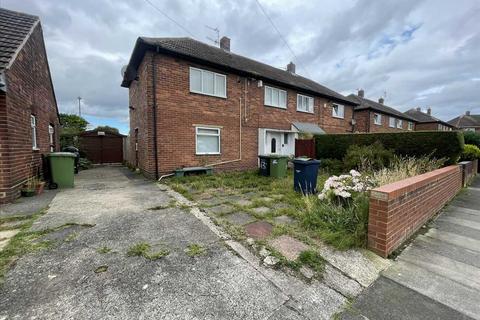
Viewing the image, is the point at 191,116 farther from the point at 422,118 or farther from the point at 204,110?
the point at 422,118

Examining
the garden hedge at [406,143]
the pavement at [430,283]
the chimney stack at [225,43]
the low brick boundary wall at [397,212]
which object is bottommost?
the pavement at [430,283]

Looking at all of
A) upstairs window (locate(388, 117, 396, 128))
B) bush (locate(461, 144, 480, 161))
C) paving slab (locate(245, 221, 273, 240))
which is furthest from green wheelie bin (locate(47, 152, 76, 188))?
upstairs window (locate(388, 117, 396, 128))

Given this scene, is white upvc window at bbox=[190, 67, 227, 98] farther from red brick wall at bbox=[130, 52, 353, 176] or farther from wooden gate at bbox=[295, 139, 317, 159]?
wooden gate at bbox=[295, 139, 317, 159]

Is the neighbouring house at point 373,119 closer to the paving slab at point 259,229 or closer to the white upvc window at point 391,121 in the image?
the white upvc window at point 391,121

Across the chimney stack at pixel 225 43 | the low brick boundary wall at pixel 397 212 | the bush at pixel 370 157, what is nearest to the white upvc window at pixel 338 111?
the bush at pixel 370 157

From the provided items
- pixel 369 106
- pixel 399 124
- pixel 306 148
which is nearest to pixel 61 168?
pixel 306 148

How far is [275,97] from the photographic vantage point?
1300 centimetres

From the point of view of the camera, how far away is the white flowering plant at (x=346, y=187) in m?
4.13

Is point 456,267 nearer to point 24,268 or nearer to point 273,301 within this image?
point 273,301

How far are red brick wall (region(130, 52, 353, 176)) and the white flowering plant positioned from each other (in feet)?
21.3

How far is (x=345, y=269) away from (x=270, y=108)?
10799 millimetres

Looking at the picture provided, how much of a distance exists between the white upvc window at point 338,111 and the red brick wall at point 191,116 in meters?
5.89

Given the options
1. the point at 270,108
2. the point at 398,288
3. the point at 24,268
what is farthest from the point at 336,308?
the point at 270,108

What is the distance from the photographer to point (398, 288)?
2.45 m
